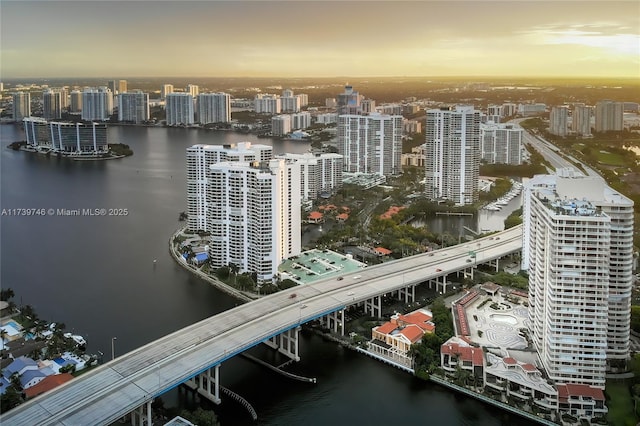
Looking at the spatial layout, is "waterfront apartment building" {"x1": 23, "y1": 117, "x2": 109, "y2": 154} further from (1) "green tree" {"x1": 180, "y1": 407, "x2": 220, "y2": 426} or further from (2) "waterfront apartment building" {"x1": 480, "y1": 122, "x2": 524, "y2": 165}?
(1) "green tree" {"x1": 180, "y1": 407, "x2": 220, "y2": 426}

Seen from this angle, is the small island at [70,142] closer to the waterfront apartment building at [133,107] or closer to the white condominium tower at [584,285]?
the waterfront apartment building at [133,107]

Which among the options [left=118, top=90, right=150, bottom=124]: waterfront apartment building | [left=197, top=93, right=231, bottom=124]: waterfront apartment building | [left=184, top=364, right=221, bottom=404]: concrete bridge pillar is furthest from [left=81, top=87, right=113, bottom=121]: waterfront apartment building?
[left=184, top=364, right=221, bottom=404]: concrete bridge pillar

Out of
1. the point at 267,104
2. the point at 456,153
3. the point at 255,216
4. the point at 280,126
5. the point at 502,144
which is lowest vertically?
the point at 255,216

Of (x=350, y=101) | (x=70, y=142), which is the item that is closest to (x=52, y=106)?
(x=70, y=142)

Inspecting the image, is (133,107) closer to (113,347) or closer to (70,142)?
(70,142)

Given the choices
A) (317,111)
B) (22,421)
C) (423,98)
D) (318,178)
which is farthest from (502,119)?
(22,421)

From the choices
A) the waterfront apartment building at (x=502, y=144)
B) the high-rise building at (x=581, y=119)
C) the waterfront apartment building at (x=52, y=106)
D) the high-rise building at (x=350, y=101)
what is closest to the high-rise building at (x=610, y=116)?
the high-rise building at (x=581, y=119)
